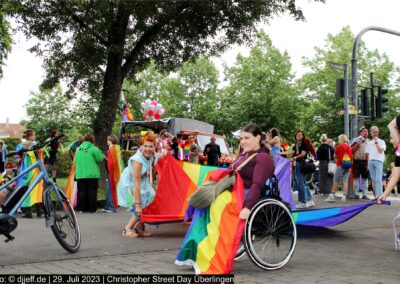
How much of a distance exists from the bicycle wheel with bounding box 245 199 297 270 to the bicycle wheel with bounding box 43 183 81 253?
232 centimetres

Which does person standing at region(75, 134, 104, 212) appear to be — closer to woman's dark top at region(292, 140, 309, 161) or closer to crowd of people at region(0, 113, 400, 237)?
crowd of people at region(0, 113, 400, 237)

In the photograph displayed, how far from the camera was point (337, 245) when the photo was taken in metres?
7.36

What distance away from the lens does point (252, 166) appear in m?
5.58

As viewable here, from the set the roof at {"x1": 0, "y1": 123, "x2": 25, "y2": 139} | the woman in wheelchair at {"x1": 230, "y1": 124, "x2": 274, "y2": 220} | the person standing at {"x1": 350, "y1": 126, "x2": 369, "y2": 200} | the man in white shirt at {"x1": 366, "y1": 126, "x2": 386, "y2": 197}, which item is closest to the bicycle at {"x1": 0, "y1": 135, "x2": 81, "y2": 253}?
the woman in wheelchair at {"x1": 230, "y1": 124, "x2": 274, "y2": 220}

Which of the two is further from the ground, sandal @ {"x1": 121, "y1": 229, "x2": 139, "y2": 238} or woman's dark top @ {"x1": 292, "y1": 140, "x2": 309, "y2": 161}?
woman's dark top @ {"x1": 292, "y1": 140, "x2": 309, "y2": 161}

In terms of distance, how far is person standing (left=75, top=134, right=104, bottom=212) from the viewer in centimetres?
1177

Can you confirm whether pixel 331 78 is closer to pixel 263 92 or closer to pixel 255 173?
pixel 263 92

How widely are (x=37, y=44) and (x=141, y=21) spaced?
3692 millimetres

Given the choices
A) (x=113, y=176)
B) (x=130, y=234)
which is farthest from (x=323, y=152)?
(x=130, y=234)

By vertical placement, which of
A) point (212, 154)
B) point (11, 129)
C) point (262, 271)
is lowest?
point (262, 271)

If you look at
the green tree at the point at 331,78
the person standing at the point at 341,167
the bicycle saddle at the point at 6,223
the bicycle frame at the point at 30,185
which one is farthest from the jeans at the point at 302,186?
the green tree at the point at 331,78

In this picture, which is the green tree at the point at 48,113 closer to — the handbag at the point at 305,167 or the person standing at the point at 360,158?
the person standing at the point at 360,158

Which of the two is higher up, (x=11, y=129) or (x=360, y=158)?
(x=11, y=129)

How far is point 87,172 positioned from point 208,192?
7033mm
